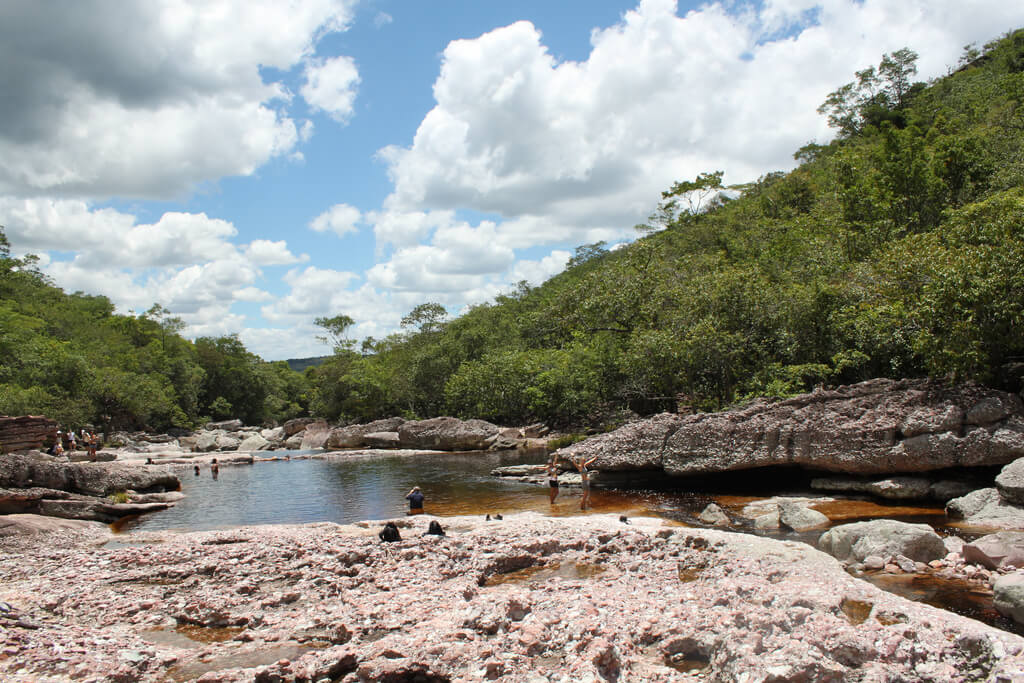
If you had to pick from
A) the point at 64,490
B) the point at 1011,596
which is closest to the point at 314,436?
the point at 64,490

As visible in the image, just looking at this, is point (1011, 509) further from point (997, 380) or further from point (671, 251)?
point (671, 251)

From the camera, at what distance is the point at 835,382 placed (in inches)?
1080

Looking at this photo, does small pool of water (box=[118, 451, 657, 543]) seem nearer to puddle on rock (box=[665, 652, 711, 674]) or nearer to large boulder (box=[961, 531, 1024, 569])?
large boulder (box=[961, 531, 1024, 569])

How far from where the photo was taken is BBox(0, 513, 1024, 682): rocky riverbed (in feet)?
25.1

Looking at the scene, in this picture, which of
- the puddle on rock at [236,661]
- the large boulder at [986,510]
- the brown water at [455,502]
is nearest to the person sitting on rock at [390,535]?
the brown water at [455,502]

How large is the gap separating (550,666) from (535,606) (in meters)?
2.03

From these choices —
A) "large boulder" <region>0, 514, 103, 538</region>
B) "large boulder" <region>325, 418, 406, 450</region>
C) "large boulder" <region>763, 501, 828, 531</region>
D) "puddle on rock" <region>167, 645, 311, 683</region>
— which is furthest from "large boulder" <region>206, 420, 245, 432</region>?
"puddle on rock" <region>167, 645, 311, 683</region>

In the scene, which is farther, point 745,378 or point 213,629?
point 745,378

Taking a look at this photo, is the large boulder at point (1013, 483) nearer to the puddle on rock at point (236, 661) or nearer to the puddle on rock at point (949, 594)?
the puddle on rock at point (949, 594)

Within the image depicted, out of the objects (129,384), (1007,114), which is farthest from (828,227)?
(129,384)

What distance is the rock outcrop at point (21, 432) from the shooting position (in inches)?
1175

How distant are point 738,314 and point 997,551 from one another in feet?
64.0

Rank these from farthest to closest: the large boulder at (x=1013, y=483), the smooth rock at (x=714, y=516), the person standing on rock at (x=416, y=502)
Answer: the person standing on rock at (x=416, y=502)
the smooth rock at (x=714, y=516)
the large boulder at (x=1013, y=483)

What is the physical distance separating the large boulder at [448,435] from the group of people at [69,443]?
21567mm
